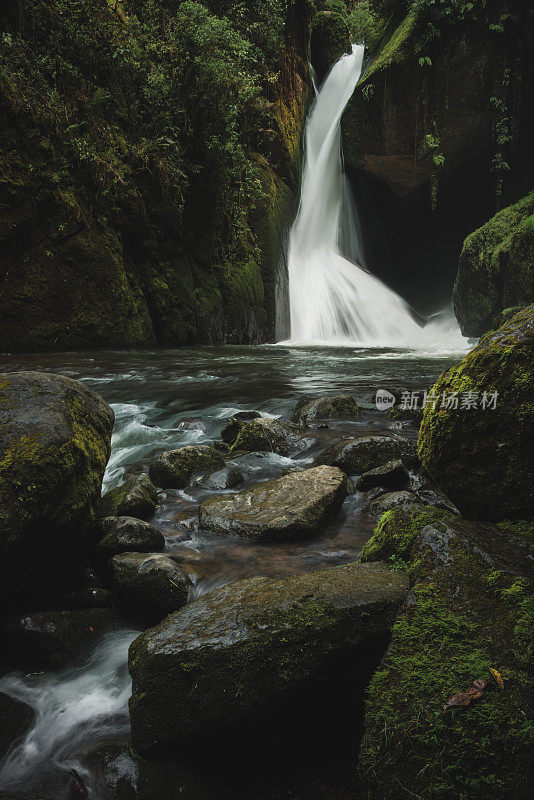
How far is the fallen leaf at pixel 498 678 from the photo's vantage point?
1.33m

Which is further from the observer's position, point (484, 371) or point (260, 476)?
point (260, 476)

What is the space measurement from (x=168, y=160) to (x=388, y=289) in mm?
13800

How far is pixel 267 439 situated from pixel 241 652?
3314 millimetres

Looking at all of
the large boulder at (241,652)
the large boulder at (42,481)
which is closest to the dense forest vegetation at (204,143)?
the large boulder at (42,481)

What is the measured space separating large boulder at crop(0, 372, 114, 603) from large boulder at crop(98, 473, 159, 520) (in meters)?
0.52

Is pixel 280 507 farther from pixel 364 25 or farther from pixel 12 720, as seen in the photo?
pixel 364 25

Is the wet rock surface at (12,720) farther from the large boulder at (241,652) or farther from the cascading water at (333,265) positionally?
the cascading water at (333,265)

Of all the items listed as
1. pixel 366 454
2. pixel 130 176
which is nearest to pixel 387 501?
pixel 366 454

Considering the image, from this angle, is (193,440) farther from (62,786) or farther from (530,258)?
(530,258)

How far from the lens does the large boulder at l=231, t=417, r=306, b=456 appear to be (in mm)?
4812

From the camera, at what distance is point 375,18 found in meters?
19.6

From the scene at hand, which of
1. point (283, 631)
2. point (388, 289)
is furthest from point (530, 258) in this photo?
point (283, 631)

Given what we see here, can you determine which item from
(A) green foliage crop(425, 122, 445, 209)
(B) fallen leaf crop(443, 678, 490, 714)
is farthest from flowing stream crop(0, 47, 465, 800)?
(A) green foliage crop(425, 122, 445, 209)

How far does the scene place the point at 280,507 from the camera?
3.22 metres
